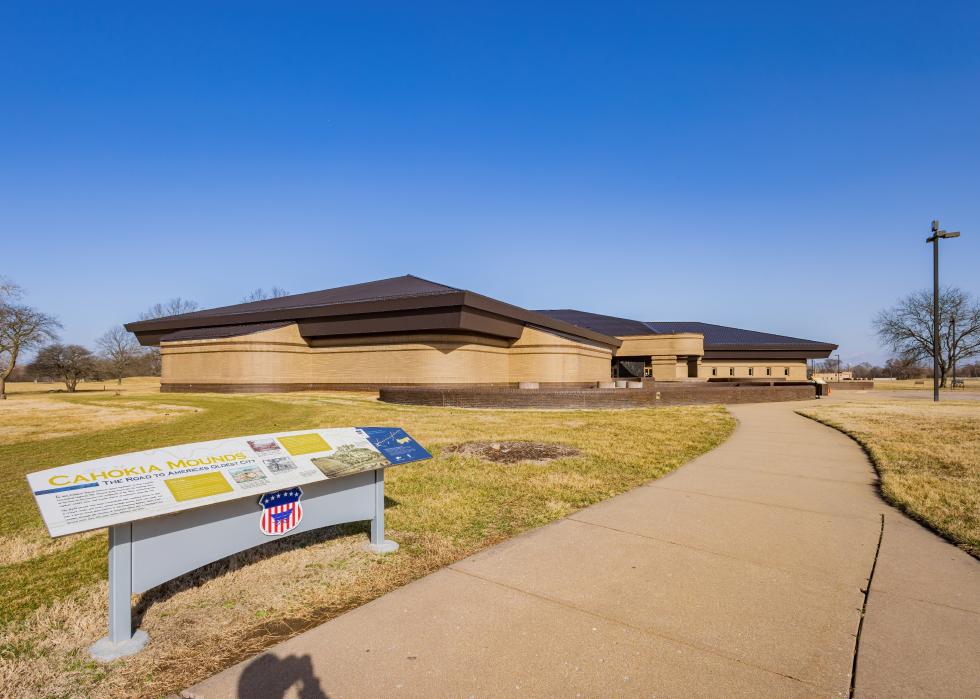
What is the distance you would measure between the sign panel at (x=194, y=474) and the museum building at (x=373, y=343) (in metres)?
25.3

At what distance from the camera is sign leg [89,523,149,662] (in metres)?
2.98

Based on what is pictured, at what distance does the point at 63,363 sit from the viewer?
125 feet

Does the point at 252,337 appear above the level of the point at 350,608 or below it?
above

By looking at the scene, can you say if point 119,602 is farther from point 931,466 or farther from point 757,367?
point 757,367

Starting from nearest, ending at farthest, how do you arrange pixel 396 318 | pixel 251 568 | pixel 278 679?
1. pixel 278 679
2. pixel 251 568
3. pixel 396 318

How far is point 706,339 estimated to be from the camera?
6394 centimetres

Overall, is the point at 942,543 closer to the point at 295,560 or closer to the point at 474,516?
the point at 474,516

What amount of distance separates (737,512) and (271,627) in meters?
5.07

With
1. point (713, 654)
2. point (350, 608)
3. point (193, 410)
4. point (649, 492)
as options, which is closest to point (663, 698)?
point (713, 654)

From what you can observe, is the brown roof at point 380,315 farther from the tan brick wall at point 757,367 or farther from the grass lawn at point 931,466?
the tan brick wall at point 757,367

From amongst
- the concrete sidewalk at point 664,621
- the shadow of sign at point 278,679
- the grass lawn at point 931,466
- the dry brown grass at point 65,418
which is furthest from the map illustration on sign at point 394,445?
the dry brown grass at point 65,418

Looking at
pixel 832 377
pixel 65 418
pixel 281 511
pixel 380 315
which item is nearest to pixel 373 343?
pixel 380 315

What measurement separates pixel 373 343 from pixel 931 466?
1201 inches

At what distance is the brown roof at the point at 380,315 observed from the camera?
30906 millimetres
